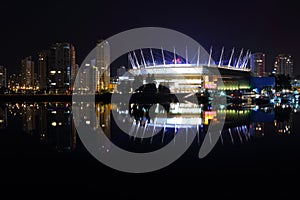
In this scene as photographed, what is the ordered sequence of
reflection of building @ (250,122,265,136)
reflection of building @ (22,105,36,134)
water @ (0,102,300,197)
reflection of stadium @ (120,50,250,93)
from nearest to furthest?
water @ (0,102,300,197) → reflection of building @ (250,122,265,136) → reflection of building @ (22,105,36,134) → reflection of stadium @ (120,50,250,93)

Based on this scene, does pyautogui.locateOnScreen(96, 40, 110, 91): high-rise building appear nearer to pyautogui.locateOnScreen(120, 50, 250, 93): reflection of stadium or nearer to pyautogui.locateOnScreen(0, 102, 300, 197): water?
pyautogui.locateOnScreen(120, 50, 250, 93): reflection of stadium

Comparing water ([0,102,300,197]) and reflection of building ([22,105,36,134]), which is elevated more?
reflection of building ([22,105,36,134])

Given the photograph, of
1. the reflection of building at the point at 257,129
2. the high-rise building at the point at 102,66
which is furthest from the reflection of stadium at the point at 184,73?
the reflection of building at the point at 257,129

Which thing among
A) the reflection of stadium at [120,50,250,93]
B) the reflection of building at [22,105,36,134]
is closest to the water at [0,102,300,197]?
the reflection of building at [22,105,36,134]

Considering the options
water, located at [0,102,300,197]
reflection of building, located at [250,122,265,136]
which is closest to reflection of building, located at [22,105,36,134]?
water, located at [0,102,300,197]

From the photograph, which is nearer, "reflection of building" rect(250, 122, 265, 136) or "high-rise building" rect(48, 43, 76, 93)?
"reflection of building" rect(250, 122, 265, 136)

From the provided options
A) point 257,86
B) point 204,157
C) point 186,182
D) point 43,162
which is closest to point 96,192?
point 186,182

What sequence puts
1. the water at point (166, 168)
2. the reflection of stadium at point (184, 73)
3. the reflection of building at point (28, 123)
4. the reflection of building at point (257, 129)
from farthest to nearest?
the reflection of stadium at point (184, 73) → the reflection of building at point (28, 123) → the reflection of building at point (257, 129) → the water at point (166, 168)

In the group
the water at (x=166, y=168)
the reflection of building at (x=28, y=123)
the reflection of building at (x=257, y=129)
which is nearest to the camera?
the water at (x=166, y=168)

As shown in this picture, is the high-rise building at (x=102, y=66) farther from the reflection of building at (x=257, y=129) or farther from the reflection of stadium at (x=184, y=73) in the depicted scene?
the reflection of building at (x=257, y=129)

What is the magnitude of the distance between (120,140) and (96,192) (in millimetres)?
4820

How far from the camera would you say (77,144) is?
29.4ft

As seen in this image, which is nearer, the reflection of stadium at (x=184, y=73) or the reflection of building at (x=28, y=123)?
the reflection of building at (x=28, y=123)

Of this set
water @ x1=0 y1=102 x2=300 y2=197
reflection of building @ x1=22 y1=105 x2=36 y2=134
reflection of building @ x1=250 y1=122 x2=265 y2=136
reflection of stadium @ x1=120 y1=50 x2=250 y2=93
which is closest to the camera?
water @ x1=0 y1=102 x2=300 y2=197
